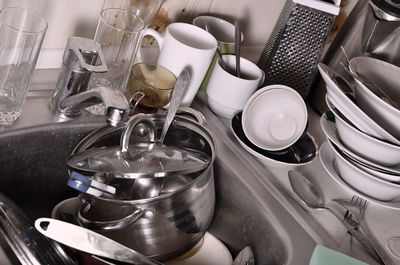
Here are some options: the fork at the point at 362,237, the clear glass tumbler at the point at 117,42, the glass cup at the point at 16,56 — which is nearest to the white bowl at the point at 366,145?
the fork at the point at 362,237

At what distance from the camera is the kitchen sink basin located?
33.5 inches

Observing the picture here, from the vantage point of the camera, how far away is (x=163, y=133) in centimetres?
89

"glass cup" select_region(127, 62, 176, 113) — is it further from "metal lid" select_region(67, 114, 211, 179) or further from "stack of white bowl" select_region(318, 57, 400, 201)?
"stack of white bowl" select_region(318, 57, 400, 201)

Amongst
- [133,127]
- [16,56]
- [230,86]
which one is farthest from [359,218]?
[16,56]

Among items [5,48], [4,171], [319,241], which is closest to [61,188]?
[4,171]

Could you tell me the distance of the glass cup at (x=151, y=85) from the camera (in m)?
0.96

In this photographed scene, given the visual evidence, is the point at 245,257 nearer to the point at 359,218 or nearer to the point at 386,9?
the point at 359,218

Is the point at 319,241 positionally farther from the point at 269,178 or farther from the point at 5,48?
the point at 5,48

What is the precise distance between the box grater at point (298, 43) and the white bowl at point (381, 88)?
0.10 meters

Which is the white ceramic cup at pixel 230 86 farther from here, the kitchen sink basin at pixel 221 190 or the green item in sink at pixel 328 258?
the green item in sink at pixel 328 258

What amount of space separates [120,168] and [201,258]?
208 mm

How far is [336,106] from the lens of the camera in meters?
0.96

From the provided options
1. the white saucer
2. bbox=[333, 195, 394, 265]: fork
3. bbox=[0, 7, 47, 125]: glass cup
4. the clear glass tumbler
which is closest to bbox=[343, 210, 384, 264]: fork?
bbox=[333, 195, 394, 265]: fork

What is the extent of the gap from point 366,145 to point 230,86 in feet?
0.81
